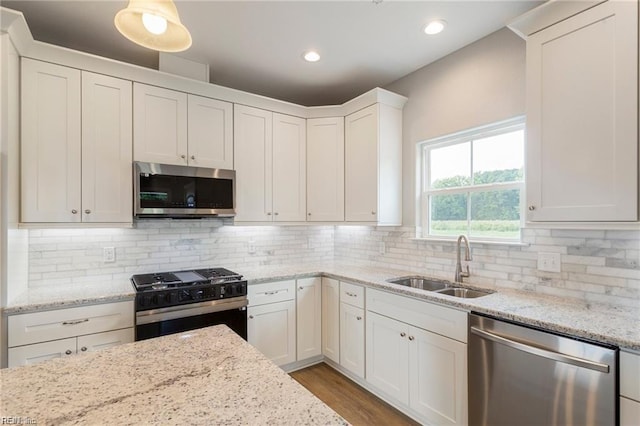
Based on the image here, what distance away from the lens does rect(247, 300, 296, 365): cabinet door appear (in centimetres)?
270

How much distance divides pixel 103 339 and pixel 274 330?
1273 mm

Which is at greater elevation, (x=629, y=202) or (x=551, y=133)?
(x=551, y=133)

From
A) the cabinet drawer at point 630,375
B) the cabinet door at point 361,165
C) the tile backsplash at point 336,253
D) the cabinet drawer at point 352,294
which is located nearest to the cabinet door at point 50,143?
the tile backsplash at point 336,253

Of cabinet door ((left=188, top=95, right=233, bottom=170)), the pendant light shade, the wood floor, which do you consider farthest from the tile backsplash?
the pendant light shade

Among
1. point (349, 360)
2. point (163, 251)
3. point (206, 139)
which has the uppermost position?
point (206, 139)

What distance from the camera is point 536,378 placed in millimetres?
1547

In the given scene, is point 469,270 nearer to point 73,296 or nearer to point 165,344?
point 165,344

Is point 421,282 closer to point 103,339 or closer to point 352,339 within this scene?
point 352,339

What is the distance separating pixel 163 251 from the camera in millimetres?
2828

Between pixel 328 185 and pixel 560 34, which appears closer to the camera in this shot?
pixel 560 34

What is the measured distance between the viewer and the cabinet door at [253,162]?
9.75ft

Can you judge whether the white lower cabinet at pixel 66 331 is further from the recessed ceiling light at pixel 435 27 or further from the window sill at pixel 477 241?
the recessed ceiling light at pixel 435 27

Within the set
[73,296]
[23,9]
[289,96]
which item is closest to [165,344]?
[73,296]

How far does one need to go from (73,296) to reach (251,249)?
5.05 feet
